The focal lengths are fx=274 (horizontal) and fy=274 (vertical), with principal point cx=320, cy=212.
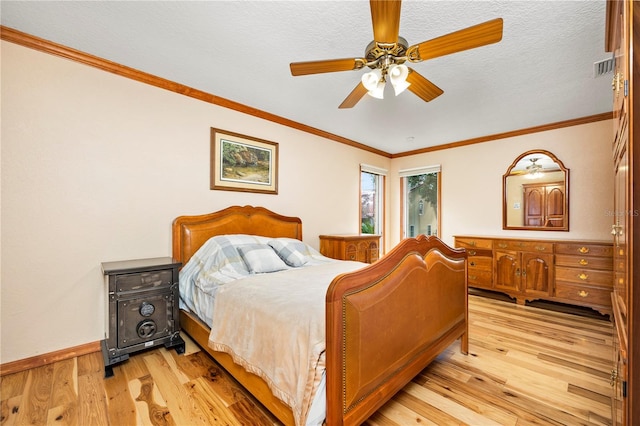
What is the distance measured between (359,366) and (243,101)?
2896 mm

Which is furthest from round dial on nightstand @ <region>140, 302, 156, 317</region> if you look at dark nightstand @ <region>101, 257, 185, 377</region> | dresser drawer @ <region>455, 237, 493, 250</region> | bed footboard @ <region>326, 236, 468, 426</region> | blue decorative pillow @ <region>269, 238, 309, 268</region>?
dresser drawer @ <region>455, 237, 493, 250</region>

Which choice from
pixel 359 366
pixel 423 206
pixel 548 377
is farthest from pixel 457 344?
pixel 423 206

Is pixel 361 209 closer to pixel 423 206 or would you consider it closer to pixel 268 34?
pixel 423 206

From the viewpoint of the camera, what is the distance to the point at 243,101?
10.2 feet

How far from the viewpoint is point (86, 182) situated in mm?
2252

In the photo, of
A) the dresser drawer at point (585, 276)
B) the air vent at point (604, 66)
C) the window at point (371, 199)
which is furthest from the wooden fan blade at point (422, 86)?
the dresser drawer at point (585, 276)

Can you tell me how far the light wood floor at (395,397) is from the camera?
156 centimetres

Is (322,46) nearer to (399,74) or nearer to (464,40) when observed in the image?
(399,74)

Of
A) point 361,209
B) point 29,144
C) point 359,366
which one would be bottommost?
point 359,366

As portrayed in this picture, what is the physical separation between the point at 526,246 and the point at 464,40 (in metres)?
3.20

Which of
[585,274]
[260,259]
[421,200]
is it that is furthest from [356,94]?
[421,200]

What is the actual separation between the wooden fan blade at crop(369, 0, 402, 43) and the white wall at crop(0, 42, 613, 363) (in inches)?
84.7

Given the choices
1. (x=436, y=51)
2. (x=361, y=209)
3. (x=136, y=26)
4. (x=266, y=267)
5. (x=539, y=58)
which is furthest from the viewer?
(x=361, y=209)

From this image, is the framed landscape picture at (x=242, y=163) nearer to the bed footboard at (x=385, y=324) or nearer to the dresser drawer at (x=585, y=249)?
the bed footboard at (x=385, y=324)
